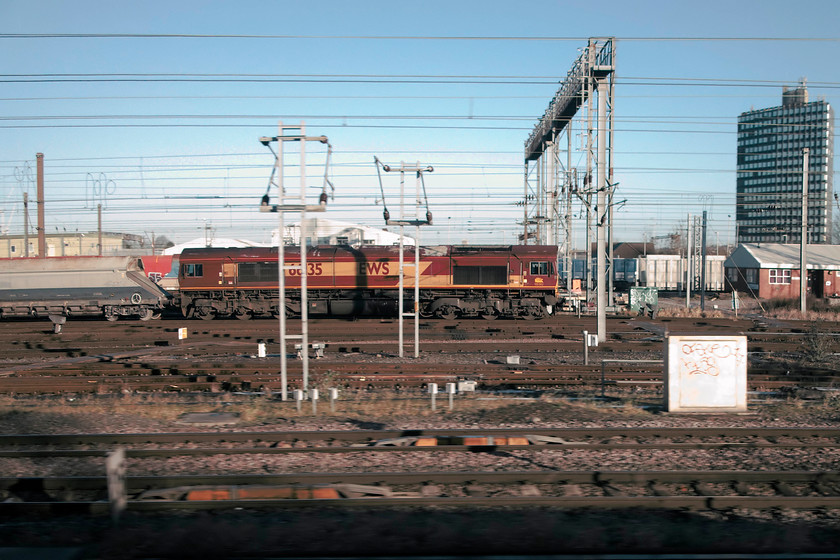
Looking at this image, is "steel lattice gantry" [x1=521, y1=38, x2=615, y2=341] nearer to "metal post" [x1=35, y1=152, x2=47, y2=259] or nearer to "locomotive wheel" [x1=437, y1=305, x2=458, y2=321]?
"locomotive wheel" [x1=437, y1=305, x2=458, y2=321]

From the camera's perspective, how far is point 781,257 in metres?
44.0

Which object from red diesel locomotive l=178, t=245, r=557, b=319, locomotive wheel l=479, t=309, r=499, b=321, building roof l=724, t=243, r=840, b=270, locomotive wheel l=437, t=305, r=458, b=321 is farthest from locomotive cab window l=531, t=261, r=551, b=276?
building roof l=724, t=243, r=840, b=270

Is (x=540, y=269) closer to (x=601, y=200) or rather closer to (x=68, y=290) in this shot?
(x=601, y=200)

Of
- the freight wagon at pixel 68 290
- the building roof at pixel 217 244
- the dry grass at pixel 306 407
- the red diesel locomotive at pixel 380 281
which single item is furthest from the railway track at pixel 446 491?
the building roof at pixel 217 244

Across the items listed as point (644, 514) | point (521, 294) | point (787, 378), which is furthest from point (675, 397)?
point (521, 294)

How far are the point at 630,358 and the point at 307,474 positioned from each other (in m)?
12.1

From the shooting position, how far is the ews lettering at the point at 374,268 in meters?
26.5

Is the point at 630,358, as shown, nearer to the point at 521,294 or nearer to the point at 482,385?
the point at 482,385

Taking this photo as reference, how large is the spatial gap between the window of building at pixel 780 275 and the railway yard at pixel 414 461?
30.2 m

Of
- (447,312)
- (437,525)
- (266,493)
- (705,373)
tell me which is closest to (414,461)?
(266,493)

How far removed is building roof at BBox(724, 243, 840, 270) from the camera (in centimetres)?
4161

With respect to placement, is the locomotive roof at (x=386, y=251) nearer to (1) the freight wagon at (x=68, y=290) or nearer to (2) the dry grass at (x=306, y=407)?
(1) the freight wagon at (x=68, y=290)

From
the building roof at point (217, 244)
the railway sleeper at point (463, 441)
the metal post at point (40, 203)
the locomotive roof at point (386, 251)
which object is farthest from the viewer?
the building roof at point (217, 244)

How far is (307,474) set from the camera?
22.9 ft
